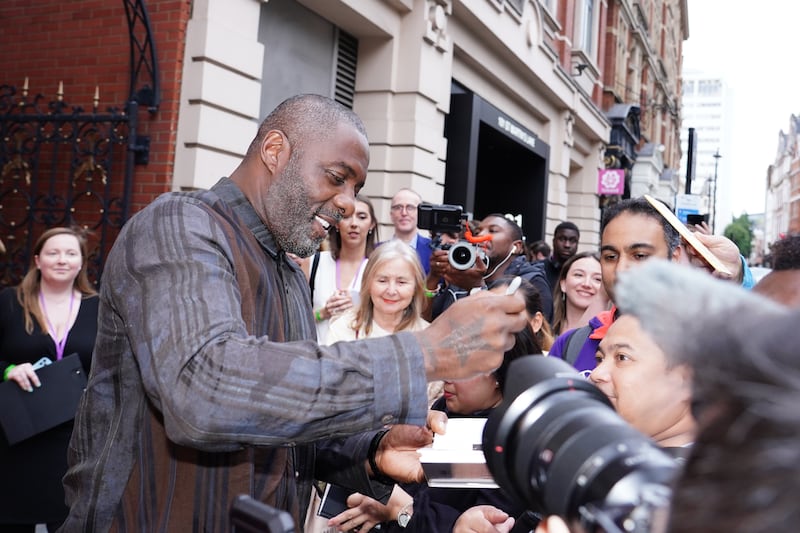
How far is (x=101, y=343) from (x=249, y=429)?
1.92ft

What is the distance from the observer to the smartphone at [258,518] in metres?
1.05

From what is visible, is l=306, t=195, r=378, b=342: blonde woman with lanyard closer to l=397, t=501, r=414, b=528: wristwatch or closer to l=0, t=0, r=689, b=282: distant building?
l=0, t=0, r=689, b=282: distant building

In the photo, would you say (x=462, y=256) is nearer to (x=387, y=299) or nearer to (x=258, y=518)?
(x=387, y=299)

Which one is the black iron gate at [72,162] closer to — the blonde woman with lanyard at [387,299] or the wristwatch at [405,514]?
the blonde woman with lanyard at [387,299]

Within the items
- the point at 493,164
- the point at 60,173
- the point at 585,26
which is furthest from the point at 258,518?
the point at 585,26

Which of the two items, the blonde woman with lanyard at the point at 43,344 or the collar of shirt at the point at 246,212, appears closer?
the collar of shirt at the point at 246,212

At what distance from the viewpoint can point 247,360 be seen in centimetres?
141

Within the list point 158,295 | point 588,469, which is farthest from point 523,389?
point 158,295

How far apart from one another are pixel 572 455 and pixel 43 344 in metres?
4.13

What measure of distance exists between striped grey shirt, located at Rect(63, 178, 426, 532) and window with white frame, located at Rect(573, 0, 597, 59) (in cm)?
1619

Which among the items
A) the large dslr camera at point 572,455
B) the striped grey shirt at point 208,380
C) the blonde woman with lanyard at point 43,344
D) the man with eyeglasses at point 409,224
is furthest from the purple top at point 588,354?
the man with eyeglasses at point 409,224

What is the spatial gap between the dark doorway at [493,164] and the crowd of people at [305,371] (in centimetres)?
793

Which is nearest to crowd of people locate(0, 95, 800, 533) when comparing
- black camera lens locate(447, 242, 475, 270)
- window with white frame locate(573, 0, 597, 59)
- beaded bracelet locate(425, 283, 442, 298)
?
black camera lens locate(447, 242, 475, 270)

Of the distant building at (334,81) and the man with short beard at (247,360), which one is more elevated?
the distant building at (334,81)
